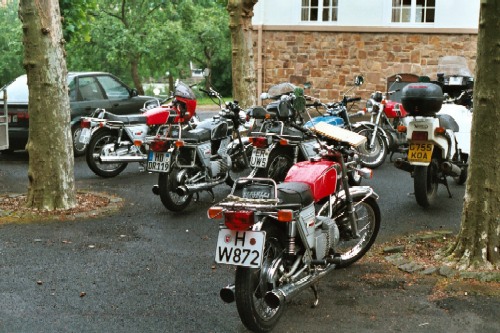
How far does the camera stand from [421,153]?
8945 millimetres

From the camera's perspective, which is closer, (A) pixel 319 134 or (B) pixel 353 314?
(B) pixel 353 314

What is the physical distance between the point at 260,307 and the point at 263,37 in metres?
19.0

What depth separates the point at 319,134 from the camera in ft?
20.1

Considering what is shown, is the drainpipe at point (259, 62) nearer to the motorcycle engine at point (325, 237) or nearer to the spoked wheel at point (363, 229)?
the spoked wheel at point (363, 229)

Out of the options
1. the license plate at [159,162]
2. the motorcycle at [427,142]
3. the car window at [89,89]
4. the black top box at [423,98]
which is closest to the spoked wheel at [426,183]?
the motorcycle at [427,142]

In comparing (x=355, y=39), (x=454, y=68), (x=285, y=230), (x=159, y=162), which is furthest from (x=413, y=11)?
(x=285, y=230)

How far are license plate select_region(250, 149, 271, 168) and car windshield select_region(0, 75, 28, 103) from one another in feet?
19.5

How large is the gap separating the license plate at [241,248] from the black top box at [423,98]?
14.8 feet

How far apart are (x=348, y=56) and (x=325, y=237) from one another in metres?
18.1

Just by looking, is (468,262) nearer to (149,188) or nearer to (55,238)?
(55,238)

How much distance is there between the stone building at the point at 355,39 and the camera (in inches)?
903

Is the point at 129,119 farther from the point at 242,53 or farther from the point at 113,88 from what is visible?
the point at 242,53

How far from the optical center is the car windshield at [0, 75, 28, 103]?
14.1m

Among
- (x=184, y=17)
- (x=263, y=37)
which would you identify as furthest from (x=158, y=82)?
(x=263, y=37)
